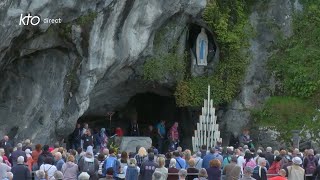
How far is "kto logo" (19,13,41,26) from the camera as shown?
28.4m

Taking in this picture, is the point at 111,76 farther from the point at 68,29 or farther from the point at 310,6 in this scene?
the point at 310,6

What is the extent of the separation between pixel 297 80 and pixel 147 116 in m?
7.10

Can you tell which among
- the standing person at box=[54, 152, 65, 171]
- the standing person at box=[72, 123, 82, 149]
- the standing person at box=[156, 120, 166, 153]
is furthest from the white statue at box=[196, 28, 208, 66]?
the standing person at box=[54, 152, 65, 171]

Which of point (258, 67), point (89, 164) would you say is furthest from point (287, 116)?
point (89, 164)

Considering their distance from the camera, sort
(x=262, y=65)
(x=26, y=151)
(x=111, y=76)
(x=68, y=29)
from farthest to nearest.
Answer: (x=262, y=65), (x=111, y=76), (x=68, y=29), (x=26, y=151)

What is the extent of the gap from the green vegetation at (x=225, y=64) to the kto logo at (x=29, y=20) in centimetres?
713

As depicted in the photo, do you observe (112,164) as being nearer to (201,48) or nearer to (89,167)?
(89,167)

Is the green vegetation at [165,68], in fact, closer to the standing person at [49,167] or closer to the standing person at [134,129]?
the standing person at [134,129]

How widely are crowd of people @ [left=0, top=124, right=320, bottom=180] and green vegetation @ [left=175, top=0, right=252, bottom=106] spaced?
9434 mm

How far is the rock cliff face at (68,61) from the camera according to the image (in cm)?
3023

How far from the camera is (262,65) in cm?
3503

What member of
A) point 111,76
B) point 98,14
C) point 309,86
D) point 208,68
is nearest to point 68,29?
point 98,14

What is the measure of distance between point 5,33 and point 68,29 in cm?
250

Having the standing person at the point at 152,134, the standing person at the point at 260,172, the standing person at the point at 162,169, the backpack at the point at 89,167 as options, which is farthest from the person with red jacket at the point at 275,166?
the standing person at the point at 152,134
